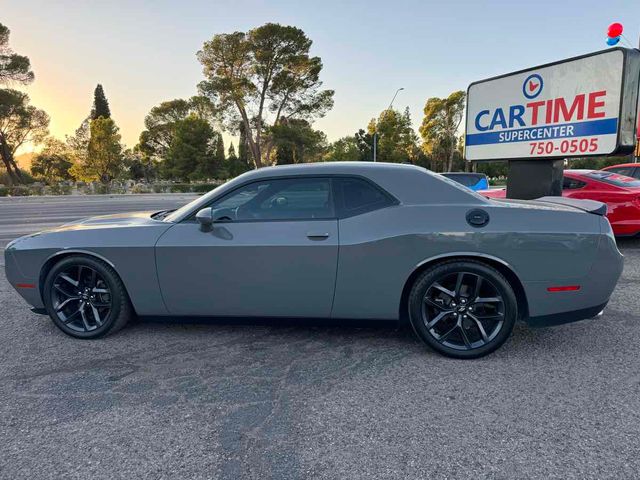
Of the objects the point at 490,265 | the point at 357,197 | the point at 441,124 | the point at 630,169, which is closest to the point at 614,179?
the point at 630,169

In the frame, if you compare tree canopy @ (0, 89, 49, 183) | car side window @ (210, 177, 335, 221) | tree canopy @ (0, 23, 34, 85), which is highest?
tree canopy @ (0, 23, 34, 85)

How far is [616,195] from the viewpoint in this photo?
21.0 ft

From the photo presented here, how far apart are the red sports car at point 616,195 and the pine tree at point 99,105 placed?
6769 centimetres

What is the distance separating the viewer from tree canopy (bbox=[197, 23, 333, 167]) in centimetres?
3666

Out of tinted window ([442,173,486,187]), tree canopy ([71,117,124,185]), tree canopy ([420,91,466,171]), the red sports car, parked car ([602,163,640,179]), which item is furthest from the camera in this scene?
tree canopy ([420,91,466,171])

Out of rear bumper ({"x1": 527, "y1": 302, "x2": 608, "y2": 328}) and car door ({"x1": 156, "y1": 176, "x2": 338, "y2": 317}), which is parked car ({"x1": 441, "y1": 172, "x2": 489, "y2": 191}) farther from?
car door ({"x1": 156, "y1": 176, "x2": 338, "y2": 317})

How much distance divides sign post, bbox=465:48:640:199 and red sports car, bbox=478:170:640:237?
0.82 m

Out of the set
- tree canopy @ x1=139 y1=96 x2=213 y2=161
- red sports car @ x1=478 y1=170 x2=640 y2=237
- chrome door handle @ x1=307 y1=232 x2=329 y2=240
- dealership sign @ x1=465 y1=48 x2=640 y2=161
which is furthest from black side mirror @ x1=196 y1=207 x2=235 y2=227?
tree canopy @ x1=139 y1=96 x2=213 y2=161

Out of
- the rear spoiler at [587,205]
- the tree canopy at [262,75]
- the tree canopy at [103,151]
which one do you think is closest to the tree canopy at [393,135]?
the tree canopy at [262,75]

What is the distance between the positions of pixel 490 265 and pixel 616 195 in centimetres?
528

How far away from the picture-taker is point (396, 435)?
203 cm

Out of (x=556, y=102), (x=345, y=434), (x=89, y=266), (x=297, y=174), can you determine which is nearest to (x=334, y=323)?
(x=345, y=434)

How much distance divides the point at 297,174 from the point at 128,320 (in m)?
1.92

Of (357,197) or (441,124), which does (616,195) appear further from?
(441,124)
